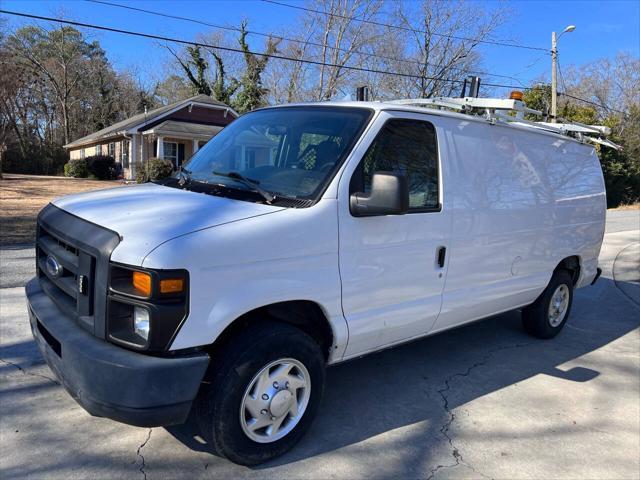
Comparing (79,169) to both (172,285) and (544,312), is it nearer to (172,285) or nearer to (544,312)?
(544,312)

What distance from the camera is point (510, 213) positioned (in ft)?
14.4

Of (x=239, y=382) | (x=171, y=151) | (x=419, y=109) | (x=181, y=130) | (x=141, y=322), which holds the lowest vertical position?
(x=239, y=382)

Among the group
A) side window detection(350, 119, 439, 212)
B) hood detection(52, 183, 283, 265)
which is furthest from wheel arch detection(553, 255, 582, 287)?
hood detection(52, 183, 283, 265)

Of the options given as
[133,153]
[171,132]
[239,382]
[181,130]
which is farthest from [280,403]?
[133,153]

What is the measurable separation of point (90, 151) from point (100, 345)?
4350cm

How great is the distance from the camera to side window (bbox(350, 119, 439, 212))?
3.29 metres

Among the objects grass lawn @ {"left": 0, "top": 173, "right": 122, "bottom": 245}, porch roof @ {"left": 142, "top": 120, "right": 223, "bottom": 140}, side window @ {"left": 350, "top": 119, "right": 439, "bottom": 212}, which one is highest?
porch roof @ {"left": 142, "top": 120, "right": 223, "bottom": 140}

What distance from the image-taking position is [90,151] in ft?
137

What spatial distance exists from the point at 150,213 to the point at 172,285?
55 centimetres

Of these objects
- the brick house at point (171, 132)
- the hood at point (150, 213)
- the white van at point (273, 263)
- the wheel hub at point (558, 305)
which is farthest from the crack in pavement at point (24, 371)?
the brick house at point (171, 132)

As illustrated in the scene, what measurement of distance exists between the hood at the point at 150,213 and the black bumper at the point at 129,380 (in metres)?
0.47

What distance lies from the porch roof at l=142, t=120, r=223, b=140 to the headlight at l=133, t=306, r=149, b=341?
2743cm

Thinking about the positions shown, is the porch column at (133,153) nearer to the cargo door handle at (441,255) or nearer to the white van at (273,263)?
the white van at (273,263)

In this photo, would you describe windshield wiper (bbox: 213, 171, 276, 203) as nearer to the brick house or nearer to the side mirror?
the side mirror
